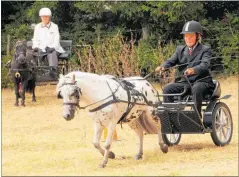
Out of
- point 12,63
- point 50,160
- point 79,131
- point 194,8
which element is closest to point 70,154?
point 50,160

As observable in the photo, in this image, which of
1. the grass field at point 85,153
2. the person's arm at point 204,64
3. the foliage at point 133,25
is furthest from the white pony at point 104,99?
the foliage at point 133,25

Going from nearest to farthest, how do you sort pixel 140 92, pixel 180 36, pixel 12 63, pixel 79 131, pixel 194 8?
1. pixel 140 92
2. pixel 79 131
3. pixel 12 63
4. pixel 194 8
5. pixel 180 36

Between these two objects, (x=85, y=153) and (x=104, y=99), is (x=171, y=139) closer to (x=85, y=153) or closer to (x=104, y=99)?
(x=85, y=153)

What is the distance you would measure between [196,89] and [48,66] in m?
8.12

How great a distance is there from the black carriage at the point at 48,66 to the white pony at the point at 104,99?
27.1 feet

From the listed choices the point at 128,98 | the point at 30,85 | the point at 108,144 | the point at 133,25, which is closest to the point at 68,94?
the point at 108,144

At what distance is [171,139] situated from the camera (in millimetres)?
11875

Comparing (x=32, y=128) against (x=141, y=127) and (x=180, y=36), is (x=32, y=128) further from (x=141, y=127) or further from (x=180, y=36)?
(x=180, y=36)

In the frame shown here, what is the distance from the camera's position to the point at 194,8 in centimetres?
2166

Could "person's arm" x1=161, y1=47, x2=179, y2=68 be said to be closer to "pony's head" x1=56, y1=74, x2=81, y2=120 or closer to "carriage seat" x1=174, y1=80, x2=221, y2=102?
"carriage seat" x1=174, y1=80, x2=221, y2=102

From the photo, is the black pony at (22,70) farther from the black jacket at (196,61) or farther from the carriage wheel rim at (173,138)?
the black jacket at (196,61)

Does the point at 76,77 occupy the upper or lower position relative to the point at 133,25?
lower

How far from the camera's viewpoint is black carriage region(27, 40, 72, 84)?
18922 millimetres

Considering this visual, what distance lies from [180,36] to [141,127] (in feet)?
40.5
